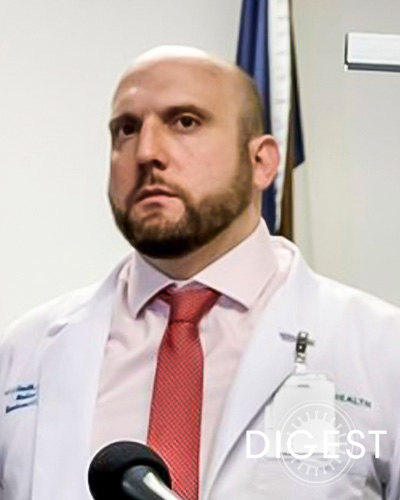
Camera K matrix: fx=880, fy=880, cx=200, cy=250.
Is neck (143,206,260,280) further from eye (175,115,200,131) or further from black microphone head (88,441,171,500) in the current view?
black microphone head (88,441,171,500)

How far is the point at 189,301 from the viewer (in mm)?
1378

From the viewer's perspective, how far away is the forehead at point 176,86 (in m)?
1.38

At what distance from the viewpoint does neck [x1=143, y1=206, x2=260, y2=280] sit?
1416 mm

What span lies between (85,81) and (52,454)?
1.44m

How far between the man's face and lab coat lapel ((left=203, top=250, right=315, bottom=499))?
16 cm

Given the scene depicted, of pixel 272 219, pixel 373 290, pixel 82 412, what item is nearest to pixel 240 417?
pixel 82 412

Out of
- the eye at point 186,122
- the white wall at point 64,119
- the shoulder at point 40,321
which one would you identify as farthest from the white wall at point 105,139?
the eye at point 186,122

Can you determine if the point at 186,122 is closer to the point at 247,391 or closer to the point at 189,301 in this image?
the point at 189,301

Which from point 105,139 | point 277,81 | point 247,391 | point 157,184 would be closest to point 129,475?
point 247,391

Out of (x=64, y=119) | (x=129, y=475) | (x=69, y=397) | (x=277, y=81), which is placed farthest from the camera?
(x=64, y=119)

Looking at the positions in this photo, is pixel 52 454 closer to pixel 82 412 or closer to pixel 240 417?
pixel 82 412

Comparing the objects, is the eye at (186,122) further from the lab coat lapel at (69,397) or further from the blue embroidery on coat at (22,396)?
the blue embroidery on coat at (22,396)

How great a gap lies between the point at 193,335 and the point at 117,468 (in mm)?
655

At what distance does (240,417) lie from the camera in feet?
4.04
